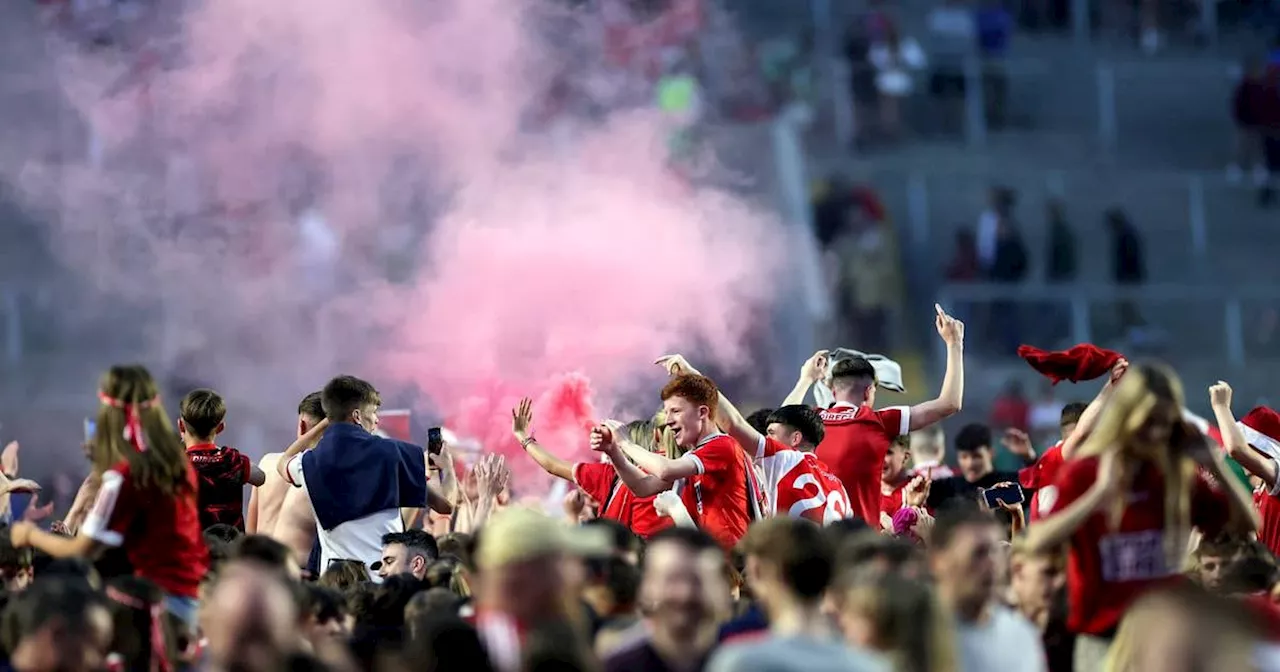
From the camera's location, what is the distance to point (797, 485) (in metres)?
9.21

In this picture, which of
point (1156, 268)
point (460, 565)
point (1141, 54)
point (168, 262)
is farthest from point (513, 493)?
point (1141, 54)

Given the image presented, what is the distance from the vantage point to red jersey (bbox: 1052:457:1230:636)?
20.7 ft

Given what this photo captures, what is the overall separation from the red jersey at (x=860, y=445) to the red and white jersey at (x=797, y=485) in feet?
1.36

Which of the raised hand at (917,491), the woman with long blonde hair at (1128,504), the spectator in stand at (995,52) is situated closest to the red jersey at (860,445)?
the raised hand at (917,491)

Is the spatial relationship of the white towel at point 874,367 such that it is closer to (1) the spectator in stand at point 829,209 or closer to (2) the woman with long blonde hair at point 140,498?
(2) the woman with long blonde hair at point 140,498

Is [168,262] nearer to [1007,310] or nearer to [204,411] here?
[1007,310]

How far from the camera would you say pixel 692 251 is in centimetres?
1750

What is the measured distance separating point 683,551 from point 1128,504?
1547 mm

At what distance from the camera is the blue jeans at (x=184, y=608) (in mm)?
6832

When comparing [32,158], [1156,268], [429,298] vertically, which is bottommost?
[1156,268]

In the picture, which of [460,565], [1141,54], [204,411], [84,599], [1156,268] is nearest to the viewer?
[84,599]

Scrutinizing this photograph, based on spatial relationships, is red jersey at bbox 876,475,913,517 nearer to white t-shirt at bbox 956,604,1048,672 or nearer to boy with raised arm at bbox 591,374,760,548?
boy with raised arm at bbox 591,374,760,548

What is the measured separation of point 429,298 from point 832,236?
18.7ft

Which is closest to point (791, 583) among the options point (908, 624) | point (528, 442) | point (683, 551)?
point (683, 551)
